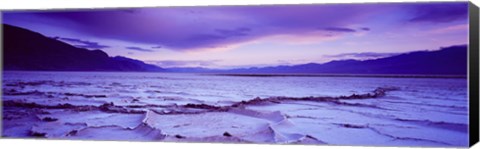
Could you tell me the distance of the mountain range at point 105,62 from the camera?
6.96 m

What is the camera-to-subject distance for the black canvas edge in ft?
22.1

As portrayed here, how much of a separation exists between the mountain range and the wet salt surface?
83mm

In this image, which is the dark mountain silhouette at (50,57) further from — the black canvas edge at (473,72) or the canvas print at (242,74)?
the black canvas edge at (473,72)

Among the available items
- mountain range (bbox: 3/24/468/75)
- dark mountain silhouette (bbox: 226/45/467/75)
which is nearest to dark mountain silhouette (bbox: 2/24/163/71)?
mountain range (bbox: 3/24/468/75)

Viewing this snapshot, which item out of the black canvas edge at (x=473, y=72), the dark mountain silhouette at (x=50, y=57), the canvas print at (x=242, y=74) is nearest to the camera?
the black canvas edge at (x=473, y=72)

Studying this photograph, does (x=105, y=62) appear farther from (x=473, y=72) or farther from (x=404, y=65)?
(x=473, y=72)

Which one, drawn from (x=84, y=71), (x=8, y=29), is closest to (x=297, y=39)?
(x=84, y=71)

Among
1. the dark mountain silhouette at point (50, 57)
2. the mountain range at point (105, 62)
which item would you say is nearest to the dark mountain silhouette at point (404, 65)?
the mountain range at point (105, 62)

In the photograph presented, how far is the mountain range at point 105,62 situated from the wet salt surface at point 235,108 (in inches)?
3.3

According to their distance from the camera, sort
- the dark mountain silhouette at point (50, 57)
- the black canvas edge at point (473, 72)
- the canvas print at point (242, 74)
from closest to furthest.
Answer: the black canvas edge at point (473, 72) < the canvas print at point (242, 74) < the dark mountain silhouette at point (50, 57)

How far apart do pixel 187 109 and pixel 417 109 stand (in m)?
2.24

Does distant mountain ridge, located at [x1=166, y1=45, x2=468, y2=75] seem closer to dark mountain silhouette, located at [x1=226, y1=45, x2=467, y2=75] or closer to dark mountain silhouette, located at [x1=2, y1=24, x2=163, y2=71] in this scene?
dark mountain silhouette, located at [x1=226, y1=45, x2=467, y2=75]

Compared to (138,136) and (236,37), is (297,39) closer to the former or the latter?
(236,37)

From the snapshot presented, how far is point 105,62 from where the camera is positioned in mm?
7805
